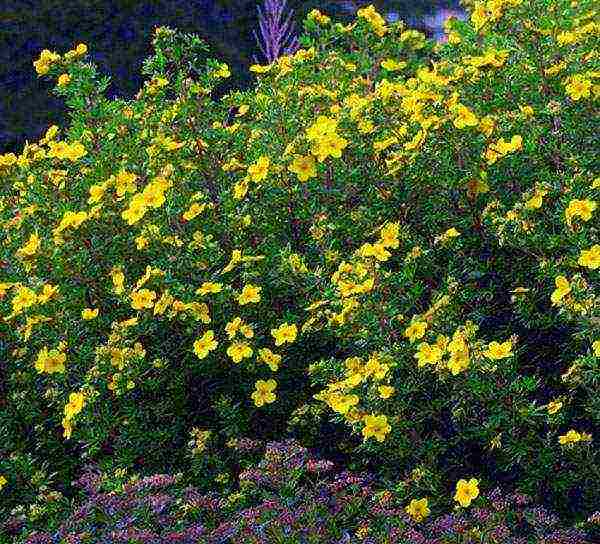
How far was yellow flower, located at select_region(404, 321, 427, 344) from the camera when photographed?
7.23ft

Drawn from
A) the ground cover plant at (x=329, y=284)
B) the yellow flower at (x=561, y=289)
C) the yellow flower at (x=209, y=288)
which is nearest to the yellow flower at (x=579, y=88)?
the ground cover plant at (x=329, y=284)

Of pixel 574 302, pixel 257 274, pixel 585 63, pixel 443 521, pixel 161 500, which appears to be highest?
pixel 585 63

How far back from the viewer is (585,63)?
276cm

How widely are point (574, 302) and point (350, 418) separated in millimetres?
527

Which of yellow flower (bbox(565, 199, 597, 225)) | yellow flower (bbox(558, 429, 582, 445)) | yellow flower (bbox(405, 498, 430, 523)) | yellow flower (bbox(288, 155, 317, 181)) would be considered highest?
yellow flower (bbox(288, 155, 317, 181))

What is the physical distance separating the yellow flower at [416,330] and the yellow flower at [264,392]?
1.40 ft

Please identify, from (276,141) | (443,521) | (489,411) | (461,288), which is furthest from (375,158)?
(443,521)

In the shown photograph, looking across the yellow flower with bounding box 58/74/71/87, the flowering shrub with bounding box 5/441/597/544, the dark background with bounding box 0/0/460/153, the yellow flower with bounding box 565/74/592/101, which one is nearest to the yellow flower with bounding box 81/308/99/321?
the flowering shrub with bounding box 5/441/597/544

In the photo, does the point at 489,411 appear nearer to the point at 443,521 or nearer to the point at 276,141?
the point at 443,521

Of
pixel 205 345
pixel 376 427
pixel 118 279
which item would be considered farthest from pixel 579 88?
pixel 118 279

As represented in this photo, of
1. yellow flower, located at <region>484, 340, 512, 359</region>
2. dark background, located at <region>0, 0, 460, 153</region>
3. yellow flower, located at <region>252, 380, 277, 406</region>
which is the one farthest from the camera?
dark background, located at <region>0, 0, 460, 153</region>

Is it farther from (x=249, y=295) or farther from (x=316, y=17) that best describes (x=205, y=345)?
(x=316, y=17)

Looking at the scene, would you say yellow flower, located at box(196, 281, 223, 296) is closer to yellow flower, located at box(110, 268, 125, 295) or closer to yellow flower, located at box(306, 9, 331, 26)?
yellow flower, located at box(110, 268, 125, 295)

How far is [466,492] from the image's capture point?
85.7 inches
